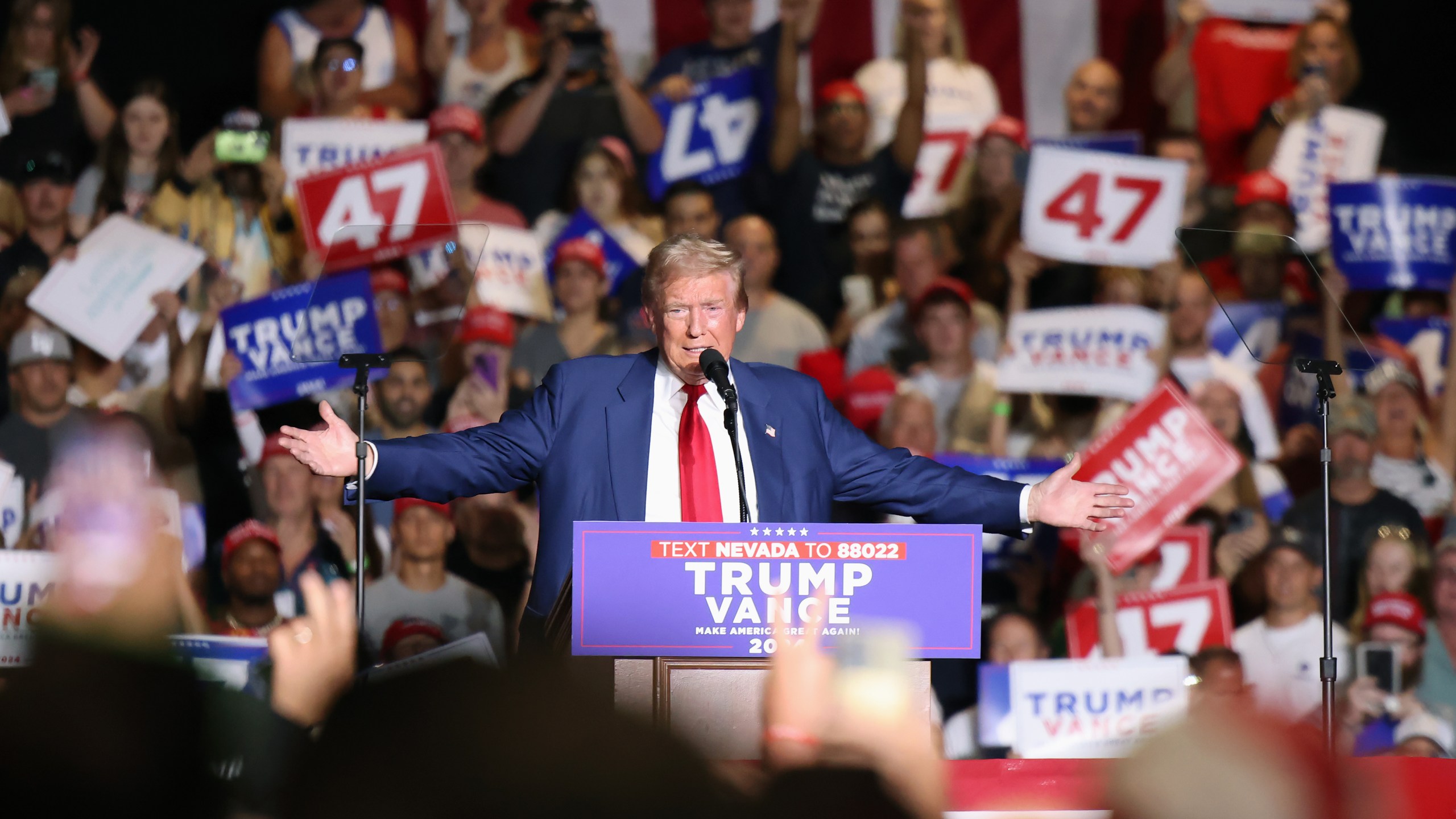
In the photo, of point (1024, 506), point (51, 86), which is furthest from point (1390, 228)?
point (51, 86)

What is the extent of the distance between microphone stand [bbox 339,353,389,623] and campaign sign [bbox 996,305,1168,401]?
2773 mm

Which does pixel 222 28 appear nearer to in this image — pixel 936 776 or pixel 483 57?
pixel 483 57

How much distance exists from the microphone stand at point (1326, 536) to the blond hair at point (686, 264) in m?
1.38

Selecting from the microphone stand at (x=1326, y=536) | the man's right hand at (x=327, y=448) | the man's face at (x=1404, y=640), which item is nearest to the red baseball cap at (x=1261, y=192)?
the man's face at (x=1404, y=640)

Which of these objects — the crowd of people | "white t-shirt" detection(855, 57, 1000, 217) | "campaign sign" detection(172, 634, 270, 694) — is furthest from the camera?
"white t-shirt" detection(855, 57, 1000, 217)

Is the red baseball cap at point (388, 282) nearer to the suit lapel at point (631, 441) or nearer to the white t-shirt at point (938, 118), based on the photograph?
the suit lapel at point (631, 441)

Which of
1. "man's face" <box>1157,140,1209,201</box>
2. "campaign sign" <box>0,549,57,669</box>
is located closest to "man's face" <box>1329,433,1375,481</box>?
"man's face" <box>1157,140,1209,201</box>

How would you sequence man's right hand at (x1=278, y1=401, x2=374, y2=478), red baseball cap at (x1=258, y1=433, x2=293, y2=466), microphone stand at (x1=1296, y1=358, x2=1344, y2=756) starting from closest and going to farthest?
man's right hand at (x1=278, y1=401, x2=374, y2=478) < microphone stand at (x1=1296, y1=358, x2=1344, y2=756) < red baseball cap at (x1=258, y1=433, x2=293, y2=466)

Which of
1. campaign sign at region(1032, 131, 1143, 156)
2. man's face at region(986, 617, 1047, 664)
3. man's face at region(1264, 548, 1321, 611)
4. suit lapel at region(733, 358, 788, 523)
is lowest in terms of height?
man's face at region(986, 617, 1047, 664)

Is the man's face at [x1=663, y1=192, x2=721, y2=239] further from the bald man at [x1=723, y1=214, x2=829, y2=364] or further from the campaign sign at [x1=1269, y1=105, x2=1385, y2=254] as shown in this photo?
the campaign sign at [x1=1269, y1=105, x2=1385, y2=254]

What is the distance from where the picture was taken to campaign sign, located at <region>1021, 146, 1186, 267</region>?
6082mm

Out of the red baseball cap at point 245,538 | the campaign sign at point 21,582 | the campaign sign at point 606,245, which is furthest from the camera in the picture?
the campaign sign at point 606,245

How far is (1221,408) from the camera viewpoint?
5.82 metres

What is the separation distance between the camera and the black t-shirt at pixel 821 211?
652 cm
